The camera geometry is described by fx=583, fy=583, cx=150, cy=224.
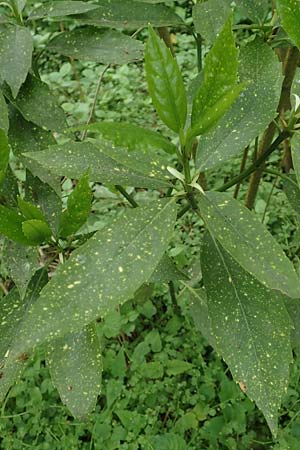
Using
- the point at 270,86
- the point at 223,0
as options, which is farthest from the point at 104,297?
the point at 223,0

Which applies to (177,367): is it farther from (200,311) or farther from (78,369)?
(78,369)

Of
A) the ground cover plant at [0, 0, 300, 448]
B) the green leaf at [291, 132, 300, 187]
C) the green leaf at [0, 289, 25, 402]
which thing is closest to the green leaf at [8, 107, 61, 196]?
the ground cover plant at [0, 0, 300, 448]

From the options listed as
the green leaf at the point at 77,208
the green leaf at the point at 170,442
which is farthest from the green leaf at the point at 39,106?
the green leaf at the point at 170,442

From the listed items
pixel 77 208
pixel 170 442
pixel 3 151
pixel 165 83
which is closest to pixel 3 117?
pixel 3 151

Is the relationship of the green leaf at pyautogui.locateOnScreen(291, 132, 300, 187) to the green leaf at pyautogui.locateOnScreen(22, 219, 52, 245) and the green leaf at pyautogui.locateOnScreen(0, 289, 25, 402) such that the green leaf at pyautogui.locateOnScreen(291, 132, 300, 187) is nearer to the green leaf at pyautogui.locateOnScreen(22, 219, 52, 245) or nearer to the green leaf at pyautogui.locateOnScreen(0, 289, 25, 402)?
the green leaf at pyautogui.locateOnScreen(22, 219, 52, 245)

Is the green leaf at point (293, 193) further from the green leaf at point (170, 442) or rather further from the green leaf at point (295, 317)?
the green leaf at point (170, 442)

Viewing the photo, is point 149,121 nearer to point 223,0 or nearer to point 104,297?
point 223,0

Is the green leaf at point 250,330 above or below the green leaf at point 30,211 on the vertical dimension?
below
